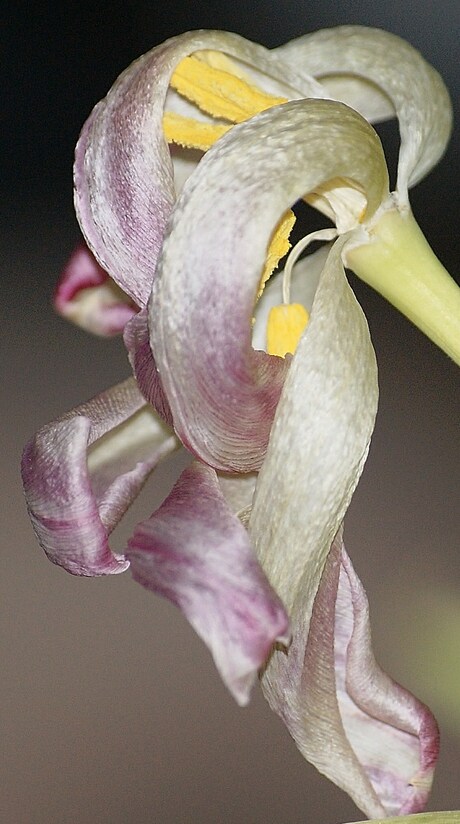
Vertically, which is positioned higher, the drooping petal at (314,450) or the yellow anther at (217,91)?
the yellow anther at (217,91)

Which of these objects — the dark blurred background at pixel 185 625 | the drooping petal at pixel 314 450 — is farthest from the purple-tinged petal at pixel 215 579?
the dark blurred background at pixel 185 625

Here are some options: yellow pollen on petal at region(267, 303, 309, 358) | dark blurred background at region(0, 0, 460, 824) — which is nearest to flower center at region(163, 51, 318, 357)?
yellow pollen on petal at region(267, 303, 309, 358)

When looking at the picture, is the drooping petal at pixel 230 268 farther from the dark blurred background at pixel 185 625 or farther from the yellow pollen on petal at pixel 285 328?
the dark blurred background at pixel 185 625

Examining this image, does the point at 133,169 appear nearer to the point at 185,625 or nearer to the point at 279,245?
the point at 279,245

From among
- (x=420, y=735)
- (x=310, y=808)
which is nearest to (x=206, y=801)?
(x=310, y=808)

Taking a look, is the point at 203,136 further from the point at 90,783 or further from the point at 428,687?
the point at 90,783

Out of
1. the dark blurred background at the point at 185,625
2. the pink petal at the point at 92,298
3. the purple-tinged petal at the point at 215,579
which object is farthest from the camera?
the dark blurred background at the point at 185,625

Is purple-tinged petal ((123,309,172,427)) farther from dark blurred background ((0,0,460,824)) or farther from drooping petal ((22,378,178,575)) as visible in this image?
dark blurred background ((0,0,460,824))

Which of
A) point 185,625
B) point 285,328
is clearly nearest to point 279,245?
point 285,328
